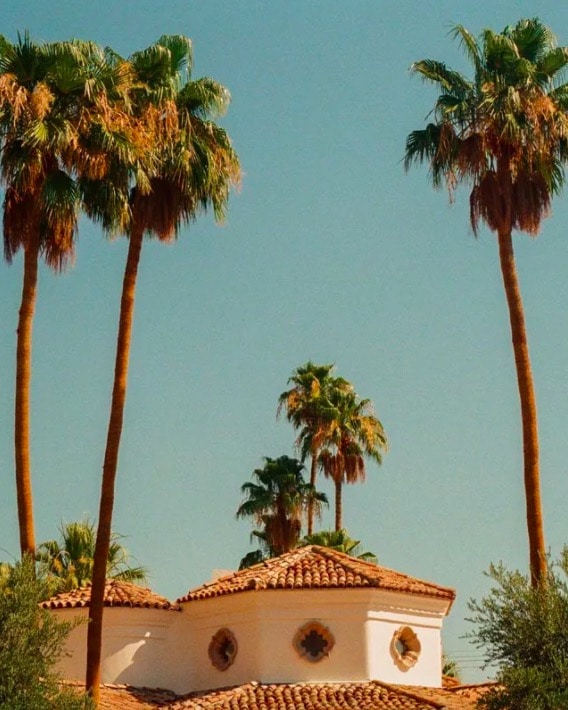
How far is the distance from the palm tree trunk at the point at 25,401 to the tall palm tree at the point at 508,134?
1041cm

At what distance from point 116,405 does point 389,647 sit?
911cm

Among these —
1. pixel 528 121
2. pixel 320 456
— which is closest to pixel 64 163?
pixel 528 121

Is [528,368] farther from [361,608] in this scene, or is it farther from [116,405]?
[116,405]

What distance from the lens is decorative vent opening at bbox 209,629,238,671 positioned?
30281 mm

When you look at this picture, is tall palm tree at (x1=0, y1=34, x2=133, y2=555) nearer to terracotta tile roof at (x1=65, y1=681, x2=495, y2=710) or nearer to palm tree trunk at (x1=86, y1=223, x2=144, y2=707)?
palm tree trunk at (x1=86, y1=223, x2=144, y2=707)

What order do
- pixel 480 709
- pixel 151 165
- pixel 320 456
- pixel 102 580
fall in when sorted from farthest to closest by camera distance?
pixel 320 456
pixel 151 165
pixel 102 580
pixel 480 709

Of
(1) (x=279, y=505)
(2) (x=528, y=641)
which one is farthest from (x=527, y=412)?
(1) (x=279, y=505)

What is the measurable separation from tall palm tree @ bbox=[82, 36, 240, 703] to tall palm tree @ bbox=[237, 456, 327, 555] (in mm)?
20108

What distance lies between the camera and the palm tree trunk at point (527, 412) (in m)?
26.3

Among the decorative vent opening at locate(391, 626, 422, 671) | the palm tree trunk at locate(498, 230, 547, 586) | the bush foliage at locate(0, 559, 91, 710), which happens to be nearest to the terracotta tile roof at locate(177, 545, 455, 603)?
the decorative vent opening at locate(391, 626, 422, 671)

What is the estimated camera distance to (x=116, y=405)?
2738cm

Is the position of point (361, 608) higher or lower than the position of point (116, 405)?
lower

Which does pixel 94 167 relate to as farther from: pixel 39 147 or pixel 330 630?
pixel 330 630

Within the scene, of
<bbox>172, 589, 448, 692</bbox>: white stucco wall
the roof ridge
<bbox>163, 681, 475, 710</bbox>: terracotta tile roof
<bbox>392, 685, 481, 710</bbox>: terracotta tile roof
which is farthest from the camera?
<bbox>172, 589, 448, 692</bbox>: white stucco wall
